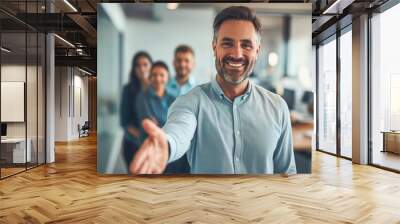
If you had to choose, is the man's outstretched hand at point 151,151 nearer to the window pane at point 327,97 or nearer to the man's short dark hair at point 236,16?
the man's short dark hair at point 236,16

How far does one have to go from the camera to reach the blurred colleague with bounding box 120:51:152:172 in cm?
635

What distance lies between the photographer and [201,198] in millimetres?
4895

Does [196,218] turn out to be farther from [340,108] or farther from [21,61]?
[340,108]

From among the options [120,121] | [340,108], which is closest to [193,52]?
[120,121]

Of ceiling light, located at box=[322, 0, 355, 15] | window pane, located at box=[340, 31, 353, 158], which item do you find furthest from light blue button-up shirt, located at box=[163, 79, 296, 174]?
window pane, located at box=[340, 31, 353, 158]

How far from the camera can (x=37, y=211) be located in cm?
426

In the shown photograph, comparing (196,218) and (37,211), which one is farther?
(37,211)

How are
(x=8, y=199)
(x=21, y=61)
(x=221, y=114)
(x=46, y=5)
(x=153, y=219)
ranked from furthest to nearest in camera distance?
(x=46, y=5), (x=21, y=61), (x=221, y=114), (x=8, y=199), (x=153, y=219)

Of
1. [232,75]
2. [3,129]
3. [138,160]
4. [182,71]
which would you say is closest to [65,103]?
[3,129]

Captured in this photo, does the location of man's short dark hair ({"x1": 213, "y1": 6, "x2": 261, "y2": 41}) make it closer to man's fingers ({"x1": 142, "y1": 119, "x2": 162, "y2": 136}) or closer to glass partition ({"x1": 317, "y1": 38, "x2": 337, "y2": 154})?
man's fingers ({"x1": 142, "y1": 119, "x2": 162, "y2": 136})

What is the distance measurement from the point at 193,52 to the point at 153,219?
3.26 m

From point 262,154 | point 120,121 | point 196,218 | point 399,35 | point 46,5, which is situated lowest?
point 196,218

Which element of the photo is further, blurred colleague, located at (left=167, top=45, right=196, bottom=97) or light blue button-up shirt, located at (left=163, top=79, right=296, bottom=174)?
blurred colleague, located at (left=167, top=45, right=196, bottom=97)

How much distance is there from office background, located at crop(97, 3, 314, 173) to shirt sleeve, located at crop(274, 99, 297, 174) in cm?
11
